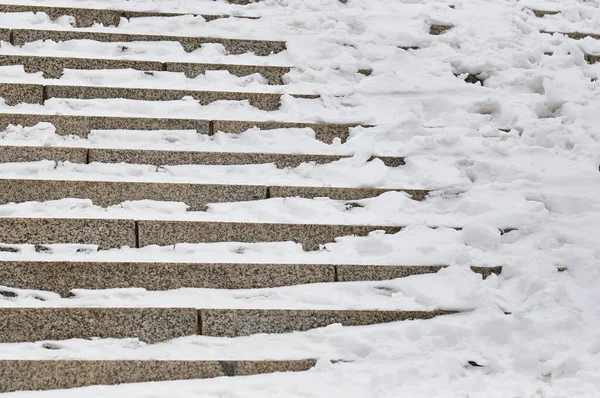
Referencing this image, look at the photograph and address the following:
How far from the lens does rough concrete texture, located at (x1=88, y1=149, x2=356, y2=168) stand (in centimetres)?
376

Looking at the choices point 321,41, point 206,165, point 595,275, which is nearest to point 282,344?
point 206,165

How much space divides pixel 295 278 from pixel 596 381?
1154 mm

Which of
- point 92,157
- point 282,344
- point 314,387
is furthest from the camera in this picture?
point 92,157

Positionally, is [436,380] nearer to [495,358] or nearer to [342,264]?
[495,358]

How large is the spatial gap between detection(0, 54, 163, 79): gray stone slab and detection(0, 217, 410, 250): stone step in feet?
3.54

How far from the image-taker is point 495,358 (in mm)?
3164

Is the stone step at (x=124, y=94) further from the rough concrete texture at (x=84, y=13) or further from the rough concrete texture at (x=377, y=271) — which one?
the rough concrete texture at (x=377, y=271)

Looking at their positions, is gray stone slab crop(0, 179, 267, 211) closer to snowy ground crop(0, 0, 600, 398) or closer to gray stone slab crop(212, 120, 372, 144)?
snowy ground crop(0, 0, 600, 398)

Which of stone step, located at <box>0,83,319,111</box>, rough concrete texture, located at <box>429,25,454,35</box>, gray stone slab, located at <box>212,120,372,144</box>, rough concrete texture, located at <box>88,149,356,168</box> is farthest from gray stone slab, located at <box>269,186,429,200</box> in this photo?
rough concrete texture, located at <box>429,25,454,35</box>

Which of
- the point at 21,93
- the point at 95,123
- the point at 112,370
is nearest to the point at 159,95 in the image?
the point at 95,123

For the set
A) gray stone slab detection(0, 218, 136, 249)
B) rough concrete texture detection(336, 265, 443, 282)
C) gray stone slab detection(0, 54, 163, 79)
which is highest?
gray stone slab detection(0, 54, 163, 79)

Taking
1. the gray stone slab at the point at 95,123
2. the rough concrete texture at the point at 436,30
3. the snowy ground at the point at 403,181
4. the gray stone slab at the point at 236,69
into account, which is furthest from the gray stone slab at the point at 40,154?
the rough concrete texture at the point at 436,30

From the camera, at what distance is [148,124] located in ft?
13.0

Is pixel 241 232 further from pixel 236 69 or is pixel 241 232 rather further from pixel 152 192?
pixel 236 69
